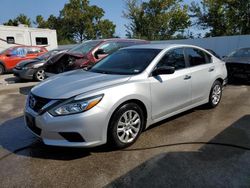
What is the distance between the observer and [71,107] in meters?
3.44

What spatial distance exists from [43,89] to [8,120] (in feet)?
6.71

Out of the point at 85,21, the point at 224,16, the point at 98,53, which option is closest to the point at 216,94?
the point at 98,53

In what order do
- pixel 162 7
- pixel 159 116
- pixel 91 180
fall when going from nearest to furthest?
pixel 91 180 < pixel 159 116 < pixel 162 7

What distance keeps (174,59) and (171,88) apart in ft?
2.16

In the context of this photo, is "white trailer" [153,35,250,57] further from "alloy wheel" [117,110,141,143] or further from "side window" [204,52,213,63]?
"alloy wheel" [117,110,141,143]

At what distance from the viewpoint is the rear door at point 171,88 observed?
4.28m

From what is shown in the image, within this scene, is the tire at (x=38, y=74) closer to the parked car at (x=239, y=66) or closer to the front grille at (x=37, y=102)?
the front grille at (x=37, y=102)

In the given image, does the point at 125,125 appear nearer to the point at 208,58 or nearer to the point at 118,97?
the point at 118,97

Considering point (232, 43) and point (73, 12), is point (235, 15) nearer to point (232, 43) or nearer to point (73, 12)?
point (232, 43)

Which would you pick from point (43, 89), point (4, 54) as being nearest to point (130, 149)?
point (43, 89)

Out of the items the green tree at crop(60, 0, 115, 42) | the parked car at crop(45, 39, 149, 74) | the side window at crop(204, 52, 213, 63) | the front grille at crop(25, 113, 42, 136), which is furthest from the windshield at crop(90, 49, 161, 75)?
the green tree at crop(60, 0, 115, 42)

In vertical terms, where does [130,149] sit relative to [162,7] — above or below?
below

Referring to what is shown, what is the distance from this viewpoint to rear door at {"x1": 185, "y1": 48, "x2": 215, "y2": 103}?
5.13 meters

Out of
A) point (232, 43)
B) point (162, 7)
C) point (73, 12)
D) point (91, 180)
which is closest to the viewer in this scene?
point (91, 180)
